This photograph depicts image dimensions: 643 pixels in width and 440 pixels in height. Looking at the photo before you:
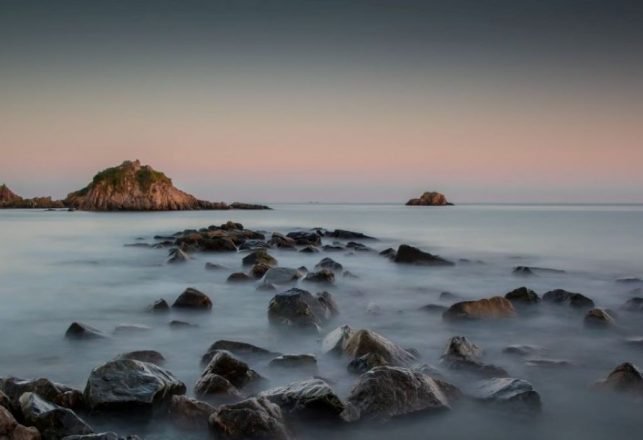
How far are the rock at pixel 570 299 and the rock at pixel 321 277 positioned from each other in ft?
15.6

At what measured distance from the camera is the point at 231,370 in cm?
520

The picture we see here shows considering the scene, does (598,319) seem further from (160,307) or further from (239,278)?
(239,278)

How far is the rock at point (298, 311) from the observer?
7.78 metres

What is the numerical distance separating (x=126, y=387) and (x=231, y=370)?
1089mm

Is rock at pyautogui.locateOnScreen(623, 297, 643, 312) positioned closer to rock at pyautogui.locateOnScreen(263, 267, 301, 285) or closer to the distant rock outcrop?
rock at pyautogui.locateOnScreen(263, 267, 301, 285)

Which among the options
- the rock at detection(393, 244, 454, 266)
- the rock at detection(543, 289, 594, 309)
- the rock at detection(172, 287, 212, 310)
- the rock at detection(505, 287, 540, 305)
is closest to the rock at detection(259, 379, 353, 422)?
the rock at detection(172, 287, 212, 310)

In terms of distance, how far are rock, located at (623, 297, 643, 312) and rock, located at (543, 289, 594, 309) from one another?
2.47 feet

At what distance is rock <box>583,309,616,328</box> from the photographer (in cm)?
802

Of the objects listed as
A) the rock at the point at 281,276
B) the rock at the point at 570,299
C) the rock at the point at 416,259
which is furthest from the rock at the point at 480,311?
the rock at the point at 416,259

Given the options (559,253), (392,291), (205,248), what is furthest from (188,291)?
(559,253)

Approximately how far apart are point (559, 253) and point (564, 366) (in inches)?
690

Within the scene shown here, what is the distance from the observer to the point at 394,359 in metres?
5.77

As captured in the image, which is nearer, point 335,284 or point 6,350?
point 6,350

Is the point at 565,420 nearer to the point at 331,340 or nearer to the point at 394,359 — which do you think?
the point at 394,359
